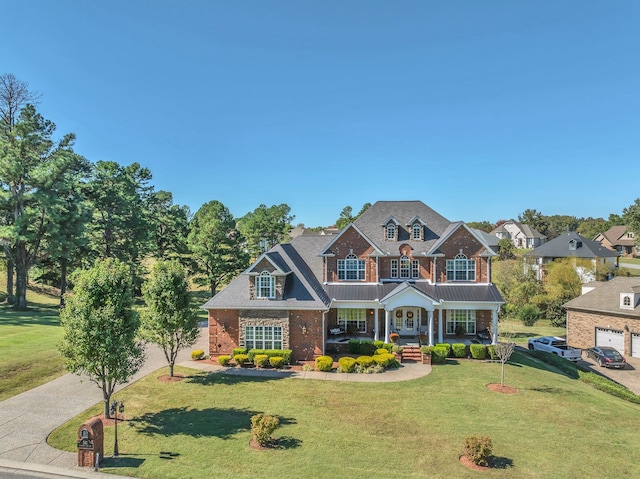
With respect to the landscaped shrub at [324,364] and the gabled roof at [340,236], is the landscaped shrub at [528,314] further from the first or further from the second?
the landscaped shrub at [324,364]

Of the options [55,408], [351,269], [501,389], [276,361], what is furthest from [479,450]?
[351,269]

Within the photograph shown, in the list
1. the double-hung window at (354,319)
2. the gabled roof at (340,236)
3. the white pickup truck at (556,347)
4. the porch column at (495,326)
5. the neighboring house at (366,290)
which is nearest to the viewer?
the neighboring house at (366,290)

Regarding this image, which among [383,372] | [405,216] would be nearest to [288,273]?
[383,372]

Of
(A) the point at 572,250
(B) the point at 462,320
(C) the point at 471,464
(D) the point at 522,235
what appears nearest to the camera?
(C) the point at 471,464

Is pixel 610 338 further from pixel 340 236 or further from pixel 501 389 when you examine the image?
pixel 340 236

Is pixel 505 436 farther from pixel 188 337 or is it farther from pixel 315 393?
pixel 188 337

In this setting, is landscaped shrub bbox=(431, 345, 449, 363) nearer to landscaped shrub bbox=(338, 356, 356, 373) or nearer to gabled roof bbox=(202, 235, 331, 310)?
landscaped shrub bbox=(338, 356, 356, 373)

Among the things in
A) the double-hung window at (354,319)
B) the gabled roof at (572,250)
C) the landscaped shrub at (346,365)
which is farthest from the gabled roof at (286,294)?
the gabled roof at (572,250)
